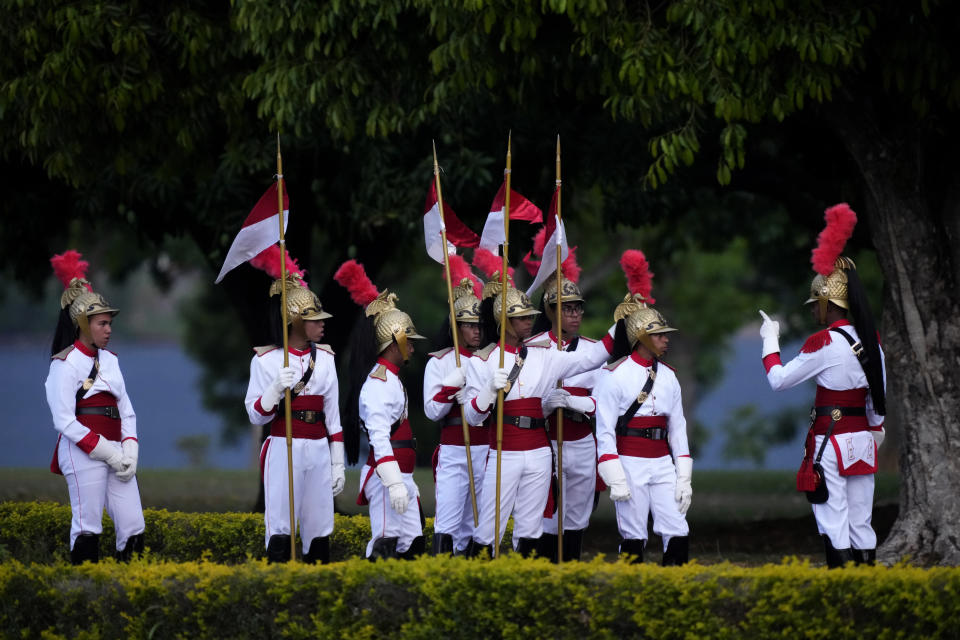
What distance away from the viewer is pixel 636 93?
37.9ft

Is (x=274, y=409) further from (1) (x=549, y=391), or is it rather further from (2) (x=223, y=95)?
(2) (x=223, y=95)

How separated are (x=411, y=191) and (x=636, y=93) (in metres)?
3.61

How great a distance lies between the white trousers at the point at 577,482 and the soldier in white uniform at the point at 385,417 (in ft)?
3.72

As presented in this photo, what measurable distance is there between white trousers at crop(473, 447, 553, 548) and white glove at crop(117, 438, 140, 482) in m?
2.62

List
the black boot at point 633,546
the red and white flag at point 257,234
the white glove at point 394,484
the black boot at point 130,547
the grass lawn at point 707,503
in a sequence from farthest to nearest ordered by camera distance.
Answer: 1. the grass lawn at point 707,503
2. the black boot at point 130,547
3. the red and white flag at point 257,234
4. the black boot at point 633,546
5. the white glove at point 394,484

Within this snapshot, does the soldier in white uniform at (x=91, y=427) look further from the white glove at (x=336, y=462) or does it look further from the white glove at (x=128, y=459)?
the white glove at (x=336, y=462)

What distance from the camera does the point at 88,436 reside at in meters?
10.0

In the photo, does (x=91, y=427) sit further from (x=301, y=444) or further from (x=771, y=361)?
(x=771, y=361)

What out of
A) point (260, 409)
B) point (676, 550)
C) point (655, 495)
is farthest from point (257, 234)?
point (676, 550)

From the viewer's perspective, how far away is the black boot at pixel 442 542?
10.3 m

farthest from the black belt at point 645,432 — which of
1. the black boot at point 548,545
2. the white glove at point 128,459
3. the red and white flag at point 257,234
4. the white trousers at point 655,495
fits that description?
the white glove at point 128,459

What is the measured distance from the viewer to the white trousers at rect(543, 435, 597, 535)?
1066 centimetres

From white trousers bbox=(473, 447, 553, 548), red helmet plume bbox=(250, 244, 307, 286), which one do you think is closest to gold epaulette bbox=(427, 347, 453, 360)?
white trousers bbox=(473, 447, 553, 548)

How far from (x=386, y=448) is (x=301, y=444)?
593 millimetres
